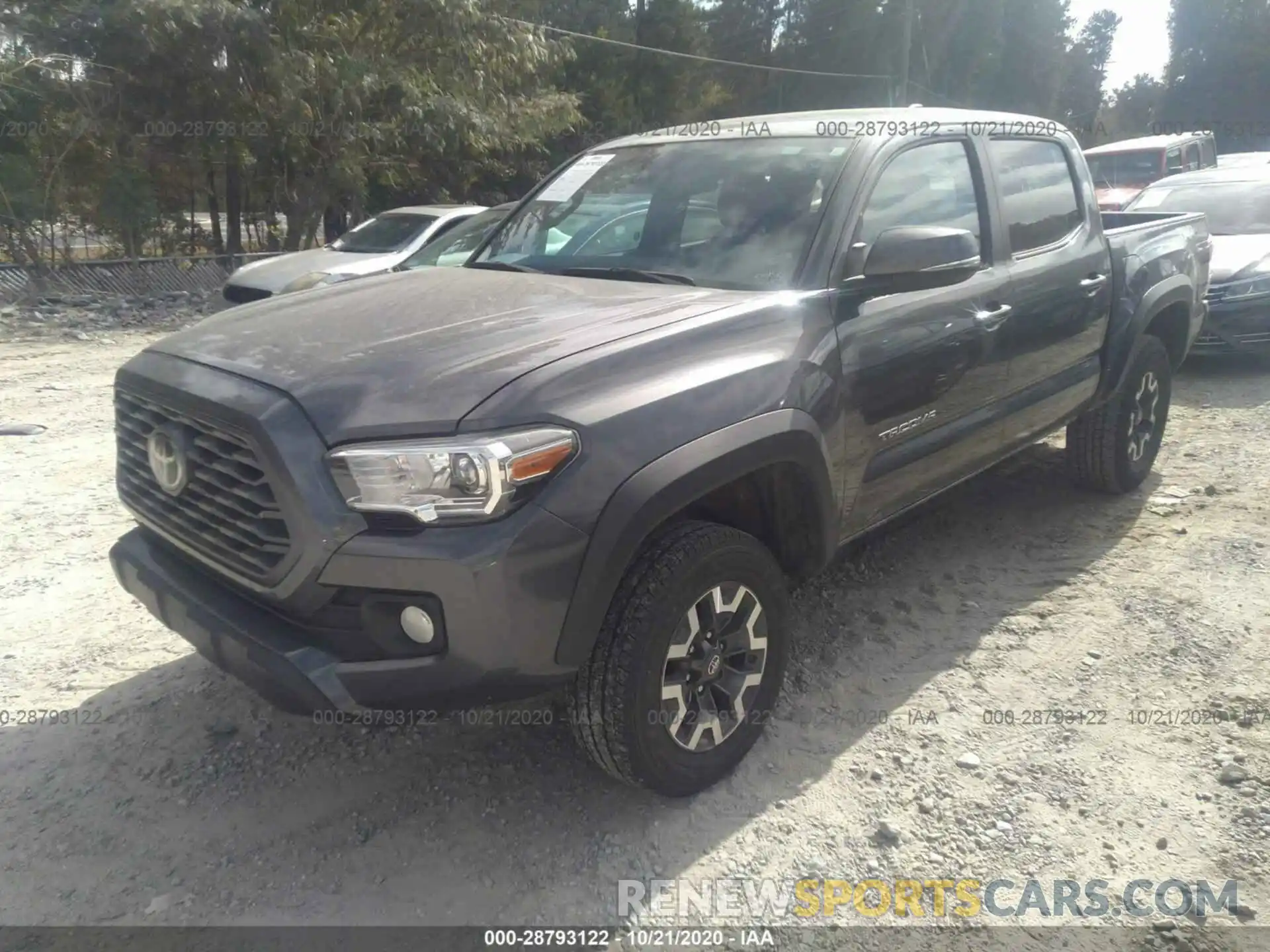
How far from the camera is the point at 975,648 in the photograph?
3.79 meters

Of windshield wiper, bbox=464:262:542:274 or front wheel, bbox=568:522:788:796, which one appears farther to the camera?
windshield wiper, bbox=464:262:542:274

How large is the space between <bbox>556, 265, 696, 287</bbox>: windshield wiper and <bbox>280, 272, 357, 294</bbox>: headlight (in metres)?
5.24

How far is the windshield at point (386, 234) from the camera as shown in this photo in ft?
33.8

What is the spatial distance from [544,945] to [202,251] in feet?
53.6

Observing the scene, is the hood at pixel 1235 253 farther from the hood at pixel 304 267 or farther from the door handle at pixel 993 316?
the hood at pixel 304 267

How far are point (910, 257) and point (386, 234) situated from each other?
8533 millimetres

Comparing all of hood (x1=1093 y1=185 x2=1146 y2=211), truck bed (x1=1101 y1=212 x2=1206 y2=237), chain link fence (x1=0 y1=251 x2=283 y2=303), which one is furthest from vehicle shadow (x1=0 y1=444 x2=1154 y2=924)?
chain link fence (x1=0 y1=251 x2=283 y2=303)

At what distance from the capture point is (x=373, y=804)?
2.94 metres

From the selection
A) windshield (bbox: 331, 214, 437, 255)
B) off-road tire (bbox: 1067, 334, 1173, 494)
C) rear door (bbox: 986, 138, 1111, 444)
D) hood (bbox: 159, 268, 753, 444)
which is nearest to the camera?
hood (bbox: 159, 268, 753, 444)

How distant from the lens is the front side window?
11.1 ft

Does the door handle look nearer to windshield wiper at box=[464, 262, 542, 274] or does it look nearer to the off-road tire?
the off-road tire

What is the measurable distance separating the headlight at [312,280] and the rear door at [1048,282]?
222 inches

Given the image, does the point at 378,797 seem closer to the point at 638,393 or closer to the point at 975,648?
the point at 638,393

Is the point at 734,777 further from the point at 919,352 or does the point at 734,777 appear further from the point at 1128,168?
the point at 1128,168
